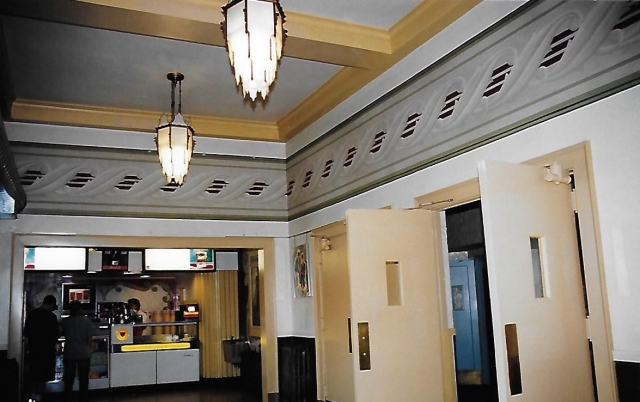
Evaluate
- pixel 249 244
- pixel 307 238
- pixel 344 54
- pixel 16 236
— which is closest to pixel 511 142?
pixel 344 54

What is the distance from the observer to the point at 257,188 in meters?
7.98

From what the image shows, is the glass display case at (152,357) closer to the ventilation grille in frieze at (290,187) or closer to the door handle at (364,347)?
the ventilation grille in frieze at (290,187)

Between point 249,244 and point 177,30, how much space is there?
12.1 feet

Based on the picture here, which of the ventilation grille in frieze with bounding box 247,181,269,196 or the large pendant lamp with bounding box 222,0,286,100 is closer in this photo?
the large pendant lamp with bounding box 222,0,286,100

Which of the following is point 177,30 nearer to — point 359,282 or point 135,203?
point 359,282

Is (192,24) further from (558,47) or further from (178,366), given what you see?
(178,366)

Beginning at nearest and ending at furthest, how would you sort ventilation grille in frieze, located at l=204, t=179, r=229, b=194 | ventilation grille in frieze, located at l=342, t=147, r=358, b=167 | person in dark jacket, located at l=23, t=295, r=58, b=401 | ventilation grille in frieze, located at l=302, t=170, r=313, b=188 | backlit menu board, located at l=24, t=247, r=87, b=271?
1. ventilation grille in frieze, located at l=342, t=147, r=358, b=167
2. ventilation grille in frieze, located at l=302, t=170, r=313, b=188
3. ventilation grille in frieze, located at l=204, t=179, r=229, b=194
4. person in dark jacket, located at l=23, t=295, r=58, b=401
5. backlit menu board, located at l=24, t=247, r=87, b=271

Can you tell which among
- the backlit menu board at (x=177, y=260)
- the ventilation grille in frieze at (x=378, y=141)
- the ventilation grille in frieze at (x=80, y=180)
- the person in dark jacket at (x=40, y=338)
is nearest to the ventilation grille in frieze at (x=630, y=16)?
the ventilation grille in frieze at (x=378, y=141)

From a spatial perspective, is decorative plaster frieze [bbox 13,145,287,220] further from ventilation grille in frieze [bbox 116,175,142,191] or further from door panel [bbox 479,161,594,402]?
door panel [bbox 479,161,594,402]

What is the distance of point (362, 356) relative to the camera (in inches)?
184

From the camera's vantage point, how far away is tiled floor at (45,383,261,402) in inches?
377

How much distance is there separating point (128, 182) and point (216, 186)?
108 centimetres

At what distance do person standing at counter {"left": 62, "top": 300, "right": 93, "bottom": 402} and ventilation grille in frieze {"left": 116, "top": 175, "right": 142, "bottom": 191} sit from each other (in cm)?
321

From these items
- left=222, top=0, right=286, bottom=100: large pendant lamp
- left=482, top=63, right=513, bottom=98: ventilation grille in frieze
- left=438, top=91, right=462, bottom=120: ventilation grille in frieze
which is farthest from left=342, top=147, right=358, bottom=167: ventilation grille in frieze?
left=222, top=0, right=286, bottom=100: large pendant lamp
